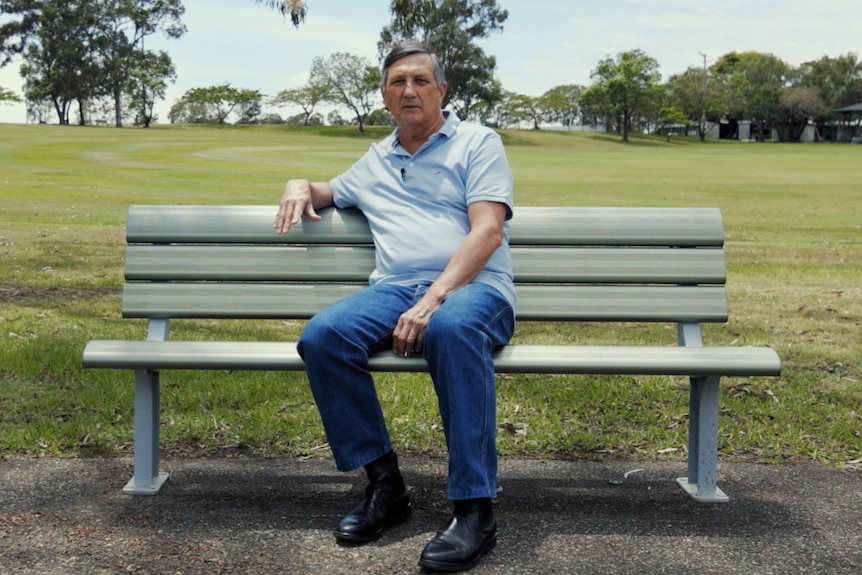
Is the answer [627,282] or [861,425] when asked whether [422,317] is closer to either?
[627,282]

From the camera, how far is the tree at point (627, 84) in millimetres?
87438

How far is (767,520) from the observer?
10.6ft

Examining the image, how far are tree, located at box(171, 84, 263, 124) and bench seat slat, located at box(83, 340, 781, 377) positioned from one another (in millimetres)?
91295

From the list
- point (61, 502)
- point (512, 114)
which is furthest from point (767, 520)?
point (512, 114)

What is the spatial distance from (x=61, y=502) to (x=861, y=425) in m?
3.12

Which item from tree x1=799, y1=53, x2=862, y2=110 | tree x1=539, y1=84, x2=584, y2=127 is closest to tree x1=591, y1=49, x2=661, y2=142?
tree x1=539, y1=84, x2=584, y2=127

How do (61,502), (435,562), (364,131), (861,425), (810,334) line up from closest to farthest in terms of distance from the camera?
(435,562), (61,502), (861,425), (810,334), (364,131)

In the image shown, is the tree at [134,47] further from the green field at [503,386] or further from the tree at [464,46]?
the green field at [503,386]

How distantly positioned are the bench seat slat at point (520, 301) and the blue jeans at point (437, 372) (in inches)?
13.3

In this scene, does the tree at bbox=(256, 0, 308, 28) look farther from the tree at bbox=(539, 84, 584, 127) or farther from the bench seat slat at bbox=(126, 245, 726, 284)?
the tree at bbox=(539, 84, 584, 127)

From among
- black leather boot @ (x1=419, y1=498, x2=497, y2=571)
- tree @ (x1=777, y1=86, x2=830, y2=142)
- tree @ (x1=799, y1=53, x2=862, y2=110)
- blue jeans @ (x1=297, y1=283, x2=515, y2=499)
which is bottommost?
black leather boot @ (x1=419, y1=498, x2=497, y2=571)

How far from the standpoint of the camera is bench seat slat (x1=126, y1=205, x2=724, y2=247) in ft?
11.7

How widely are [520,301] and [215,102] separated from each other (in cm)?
9254

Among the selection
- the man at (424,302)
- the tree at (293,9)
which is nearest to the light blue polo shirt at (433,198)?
the man at (424,302)
